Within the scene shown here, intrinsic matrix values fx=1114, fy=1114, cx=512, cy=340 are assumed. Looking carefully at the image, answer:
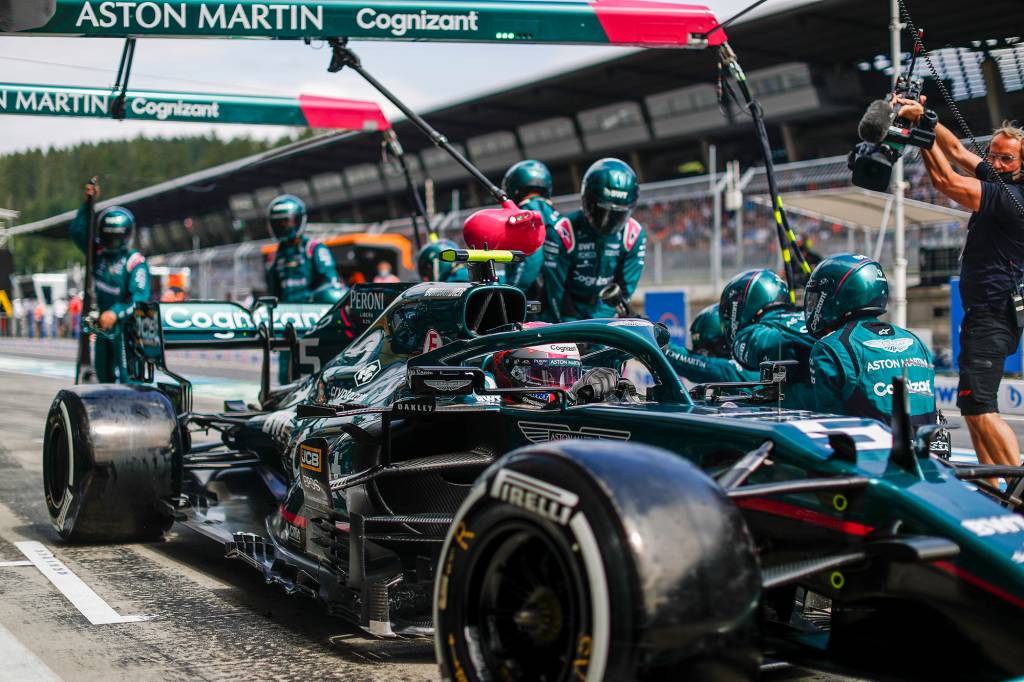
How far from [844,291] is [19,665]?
363cm

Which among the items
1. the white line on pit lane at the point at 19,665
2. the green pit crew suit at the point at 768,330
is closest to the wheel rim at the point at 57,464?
the white line on pit lane at the point at 19,665

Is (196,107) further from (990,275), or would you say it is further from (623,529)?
(623,529)

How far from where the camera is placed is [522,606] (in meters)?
2.80

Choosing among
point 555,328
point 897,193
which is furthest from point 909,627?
point 897,193

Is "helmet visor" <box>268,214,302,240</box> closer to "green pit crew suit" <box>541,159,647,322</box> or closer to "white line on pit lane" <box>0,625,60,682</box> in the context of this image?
"green pit crew suit" <box>541,159,647,322</box>

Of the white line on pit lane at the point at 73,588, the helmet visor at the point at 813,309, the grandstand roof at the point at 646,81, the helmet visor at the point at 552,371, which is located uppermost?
the grandstand roof at the point at 646,81

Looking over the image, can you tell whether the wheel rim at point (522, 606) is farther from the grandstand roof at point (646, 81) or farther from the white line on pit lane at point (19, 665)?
the grandstand roof at point (646, 81)

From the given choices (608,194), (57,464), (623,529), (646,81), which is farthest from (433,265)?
(646,81)

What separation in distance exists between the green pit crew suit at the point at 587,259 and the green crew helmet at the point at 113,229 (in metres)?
4.74

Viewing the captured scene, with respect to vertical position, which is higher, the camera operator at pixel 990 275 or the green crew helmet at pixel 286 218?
the green crew helmet at pixel 286 218

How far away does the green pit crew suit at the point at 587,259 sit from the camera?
714 cm

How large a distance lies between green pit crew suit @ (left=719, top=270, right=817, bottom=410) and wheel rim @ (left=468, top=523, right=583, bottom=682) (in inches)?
91.2

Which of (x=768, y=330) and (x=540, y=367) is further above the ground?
(x=768, y=330)

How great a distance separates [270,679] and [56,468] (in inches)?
121
